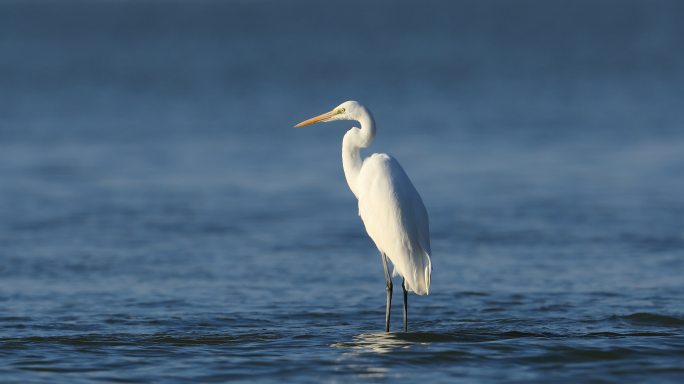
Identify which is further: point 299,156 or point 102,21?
point 102,21

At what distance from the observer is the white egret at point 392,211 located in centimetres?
1003

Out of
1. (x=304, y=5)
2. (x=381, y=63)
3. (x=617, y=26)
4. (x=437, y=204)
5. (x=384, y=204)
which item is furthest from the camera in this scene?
(x=304, y=5)

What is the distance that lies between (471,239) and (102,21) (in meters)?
79.8

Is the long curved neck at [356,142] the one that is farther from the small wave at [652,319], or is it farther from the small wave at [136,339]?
the small wave at [652,319]

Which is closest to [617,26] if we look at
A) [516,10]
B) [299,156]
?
[516,10]

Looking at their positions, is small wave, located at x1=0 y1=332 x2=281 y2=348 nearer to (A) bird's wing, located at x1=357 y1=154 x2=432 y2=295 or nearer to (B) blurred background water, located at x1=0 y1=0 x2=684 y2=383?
(B) blurred background water, located at x1=0 y1=0 x2=684 y2=383

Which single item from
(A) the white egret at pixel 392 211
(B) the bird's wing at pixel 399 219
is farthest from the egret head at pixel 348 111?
(B) the bird's wing at pixel 399 219

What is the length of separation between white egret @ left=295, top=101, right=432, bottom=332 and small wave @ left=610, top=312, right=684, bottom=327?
6.52 feet

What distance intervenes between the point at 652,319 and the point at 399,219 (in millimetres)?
2541

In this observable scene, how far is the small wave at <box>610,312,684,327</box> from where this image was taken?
10750mm

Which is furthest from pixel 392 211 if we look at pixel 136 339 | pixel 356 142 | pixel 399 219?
pixel 136 339

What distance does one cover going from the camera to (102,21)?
9162cm

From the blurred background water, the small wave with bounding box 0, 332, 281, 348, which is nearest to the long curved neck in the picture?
the blurred background water

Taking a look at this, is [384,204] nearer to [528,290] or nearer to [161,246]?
[528,290]
